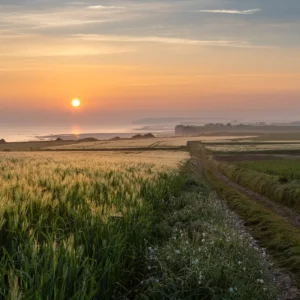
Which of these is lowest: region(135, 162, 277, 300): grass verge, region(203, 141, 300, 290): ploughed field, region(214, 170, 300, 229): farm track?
region(214, 170, 300, 229): farm track

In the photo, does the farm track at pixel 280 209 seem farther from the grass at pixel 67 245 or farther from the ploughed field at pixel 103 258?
the grass at pixel 67 245

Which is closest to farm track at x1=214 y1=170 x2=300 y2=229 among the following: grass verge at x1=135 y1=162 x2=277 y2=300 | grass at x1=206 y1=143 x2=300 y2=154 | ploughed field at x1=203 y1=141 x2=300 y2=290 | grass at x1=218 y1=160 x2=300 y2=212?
ploughed field at x1=203 y1=141 x2=300 y2=290

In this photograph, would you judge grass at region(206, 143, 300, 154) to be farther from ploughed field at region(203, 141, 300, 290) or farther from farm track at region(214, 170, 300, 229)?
farm track at region(214, 170, 300, 229)

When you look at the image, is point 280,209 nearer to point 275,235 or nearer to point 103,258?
point 275,235

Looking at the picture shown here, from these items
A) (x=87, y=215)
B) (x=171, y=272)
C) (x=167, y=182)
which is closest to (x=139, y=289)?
(x=171, y=272)

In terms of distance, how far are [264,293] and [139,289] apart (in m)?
2.27

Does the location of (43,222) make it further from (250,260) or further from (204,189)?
(204,189)

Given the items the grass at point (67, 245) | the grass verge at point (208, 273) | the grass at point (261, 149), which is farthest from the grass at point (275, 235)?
the grass at point (261, 149)

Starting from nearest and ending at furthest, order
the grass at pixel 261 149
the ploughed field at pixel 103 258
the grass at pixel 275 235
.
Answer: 1. the ploughed field at pixel 103 258
2. the grass at pixel 275 235
3. the grass at pixel 261 149

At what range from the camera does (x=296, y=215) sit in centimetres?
2084

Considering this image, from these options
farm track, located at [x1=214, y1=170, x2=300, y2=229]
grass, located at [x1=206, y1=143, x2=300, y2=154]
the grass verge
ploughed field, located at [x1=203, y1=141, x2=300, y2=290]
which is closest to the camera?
the grass verge

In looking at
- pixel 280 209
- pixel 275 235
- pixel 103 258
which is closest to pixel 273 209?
pixel 280 209

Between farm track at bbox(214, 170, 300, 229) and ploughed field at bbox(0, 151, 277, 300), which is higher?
ploughed field at bbox(0, 151, 277, 300)

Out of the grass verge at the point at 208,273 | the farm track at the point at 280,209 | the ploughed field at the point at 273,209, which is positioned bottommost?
the farm track at the point at 280,209
